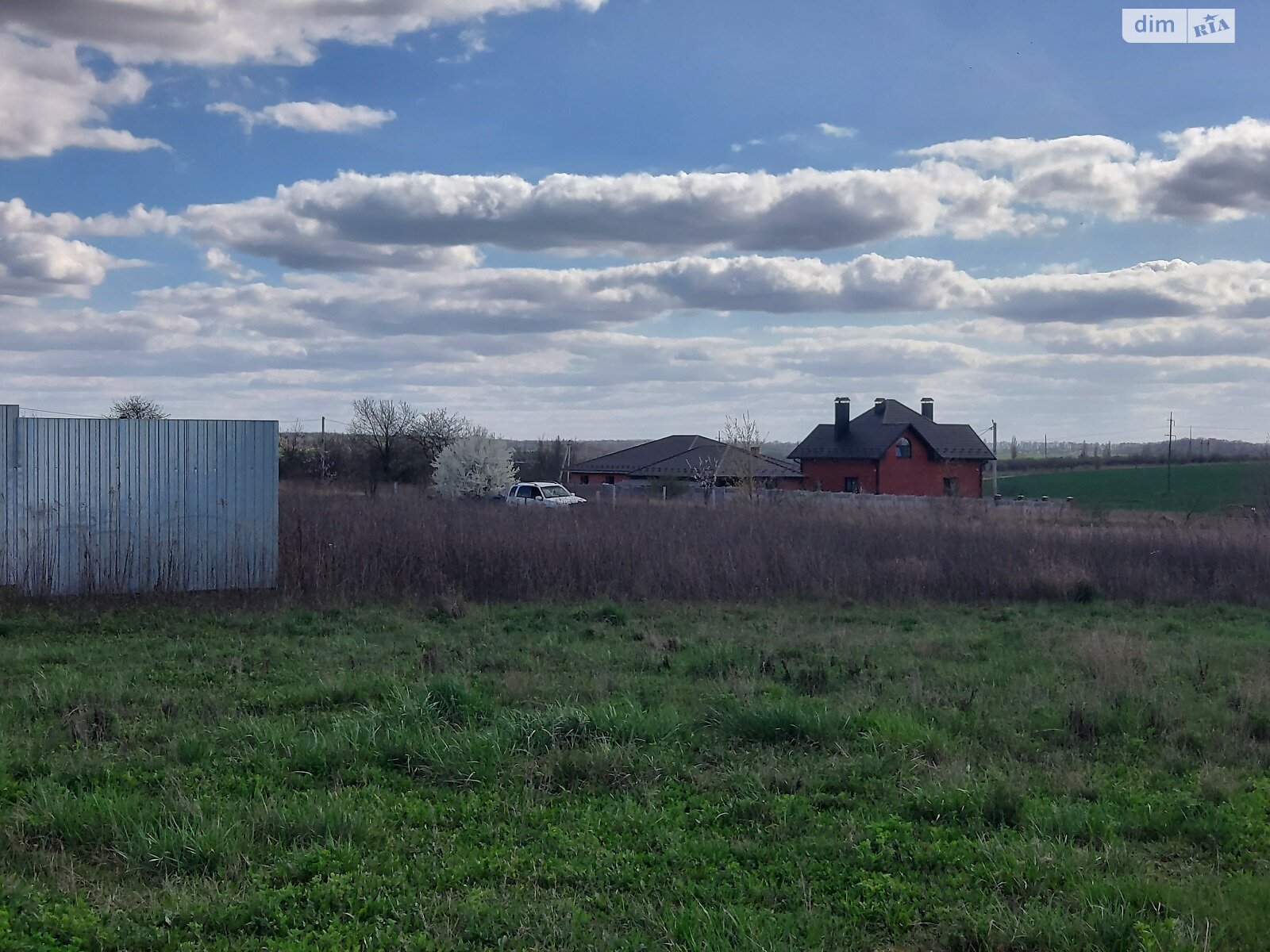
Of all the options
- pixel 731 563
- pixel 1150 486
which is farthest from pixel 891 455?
pixel 731 563

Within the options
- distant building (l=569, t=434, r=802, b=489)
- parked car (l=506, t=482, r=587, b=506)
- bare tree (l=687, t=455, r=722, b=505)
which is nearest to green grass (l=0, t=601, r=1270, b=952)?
parked car (l=506, t=482, r=587, b=506)

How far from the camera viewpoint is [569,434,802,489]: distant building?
166 ft

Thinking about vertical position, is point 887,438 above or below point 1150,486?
above

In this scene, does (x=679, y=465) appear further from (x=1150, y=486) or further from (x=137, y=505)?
(x=137, y=505)

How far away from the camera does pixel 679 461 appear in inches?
2322

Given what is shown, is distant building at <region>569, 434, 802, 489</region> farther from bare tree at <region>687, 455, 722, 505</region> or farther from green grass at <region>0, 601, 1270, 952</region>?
green grass at <region>0, 601, 1270, 952</region>

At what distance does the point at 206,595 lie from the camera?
13.5m

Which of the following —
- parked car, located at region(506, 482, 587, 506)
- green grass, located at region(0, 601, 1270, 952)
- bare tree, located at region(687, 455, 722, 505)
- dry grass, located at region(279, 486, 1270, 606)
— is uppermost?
bare tree, located at region(687, 455, 722, 505)

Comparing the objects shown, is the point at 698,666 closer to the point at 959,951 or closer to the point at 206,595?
the point at 959,951

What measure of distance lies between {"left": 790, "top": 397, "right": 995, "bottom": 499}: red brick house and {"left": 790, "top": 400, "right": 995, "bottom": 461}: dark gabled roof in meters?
0.04

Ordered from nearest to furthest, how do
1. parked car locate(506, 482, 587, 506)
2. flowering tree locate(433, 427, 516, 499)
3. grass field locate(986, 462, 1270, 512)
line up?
1. parked car locate(506, 482, 587, 506)
2. flowering tree locate(433, 427, 516, 499)
3. grass field locate(986, 462, 1270, 512)

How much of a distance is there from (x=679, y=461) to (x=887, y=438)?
13.7 metres

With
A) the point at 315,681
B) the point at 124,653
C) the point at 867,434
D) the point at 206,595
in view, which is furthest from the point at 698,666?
the point at 867,434

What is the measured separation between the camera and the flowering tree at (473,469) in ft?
145
